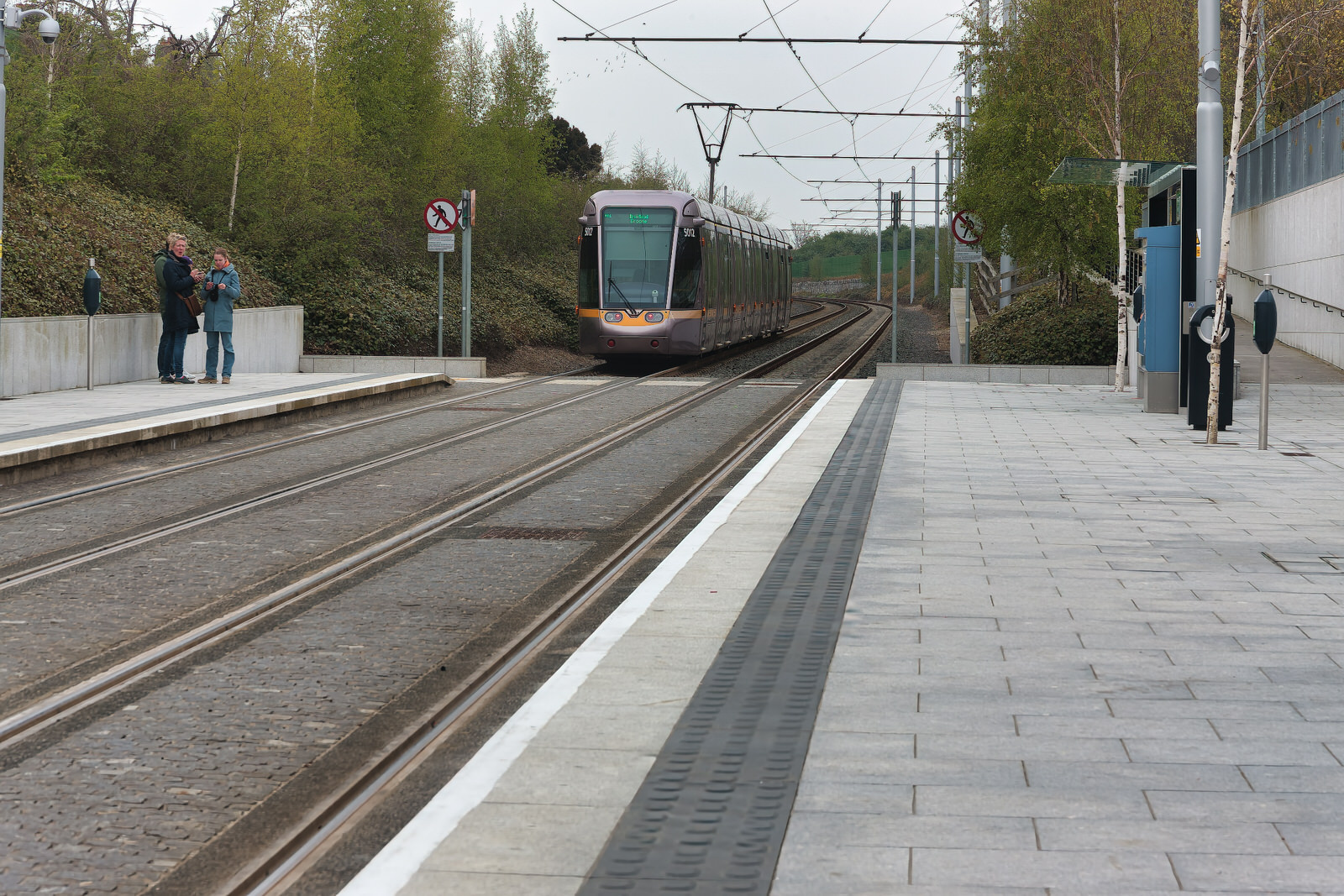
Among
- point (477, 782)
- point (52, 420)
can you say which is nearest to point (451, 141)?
point (52, 420)

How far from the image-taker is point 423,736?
5.22 m

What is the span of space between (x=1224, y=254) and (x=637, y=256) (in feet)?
46.5

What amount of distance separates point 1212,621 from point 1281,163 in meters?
28.6

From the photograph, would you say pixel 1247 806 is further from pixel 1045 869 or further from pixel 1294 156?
pixel 1294 156

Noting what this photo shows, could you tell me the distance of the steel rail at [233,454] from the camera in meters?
10.9

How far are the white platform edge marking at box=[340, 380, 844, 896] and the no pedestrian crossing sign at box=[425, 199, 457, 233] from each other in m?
17.6

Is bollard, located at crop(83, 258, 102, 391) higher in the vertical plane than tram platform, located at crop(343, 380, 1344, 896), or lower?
higher

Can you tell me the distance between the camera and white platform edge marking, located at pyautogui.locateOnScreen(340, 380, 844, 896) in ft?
12.4

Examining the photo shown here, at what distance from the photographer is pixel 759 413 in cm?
1905

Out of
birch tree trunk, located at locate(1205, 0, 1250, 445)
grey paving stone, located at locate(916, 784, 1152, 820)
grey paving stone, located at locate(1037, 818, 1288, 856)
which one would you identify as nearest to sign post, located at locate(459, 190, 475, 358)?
birch tree trunk, located at locate(1205, 0, 1250, 445)

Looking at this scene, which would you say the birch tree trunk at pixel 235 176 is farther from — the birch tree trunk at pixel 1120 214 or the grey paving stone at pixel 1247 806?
the grey paving stone at pixel 1247 806

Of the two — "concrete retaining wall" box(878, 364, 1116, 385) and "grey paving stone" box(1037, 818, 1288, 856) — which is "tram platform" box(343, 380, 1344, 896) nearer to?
"grey paving stone" box(1037, 818, 1288, 856)

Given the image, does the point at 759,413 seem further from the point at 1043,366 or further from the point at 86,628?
the point at 86,628

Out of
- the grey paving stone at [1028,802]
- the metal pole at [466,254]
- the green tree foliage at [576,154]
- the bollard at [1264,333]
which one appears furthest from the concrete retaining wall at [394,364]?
the green tree foliage at [576,154]
